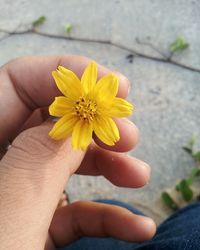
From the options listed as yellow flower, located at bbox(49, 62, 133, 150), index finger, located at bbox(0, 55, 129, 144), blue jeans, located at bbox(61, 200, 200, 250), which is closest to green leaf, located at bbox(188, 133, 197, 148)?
blue jeans, located at bbox(61, 200, 200, 250)

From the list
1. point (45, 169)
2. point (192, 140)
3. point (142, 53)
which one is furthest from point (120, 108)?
point (142, 53)

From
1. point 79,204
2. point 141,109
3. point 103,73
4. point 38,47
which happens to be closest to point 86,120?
point 103,73

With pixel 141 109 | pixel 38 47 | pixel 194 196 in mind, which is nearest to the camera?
pixel 194 196

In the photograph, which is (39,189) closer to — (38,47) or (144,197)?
(144,197)

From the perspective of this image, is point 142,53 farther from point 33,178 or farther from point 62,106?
point 33,178

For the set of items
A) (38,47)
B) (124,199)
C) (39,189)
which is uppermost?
(39,189)

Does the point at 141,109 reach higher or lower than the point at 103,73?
lower
